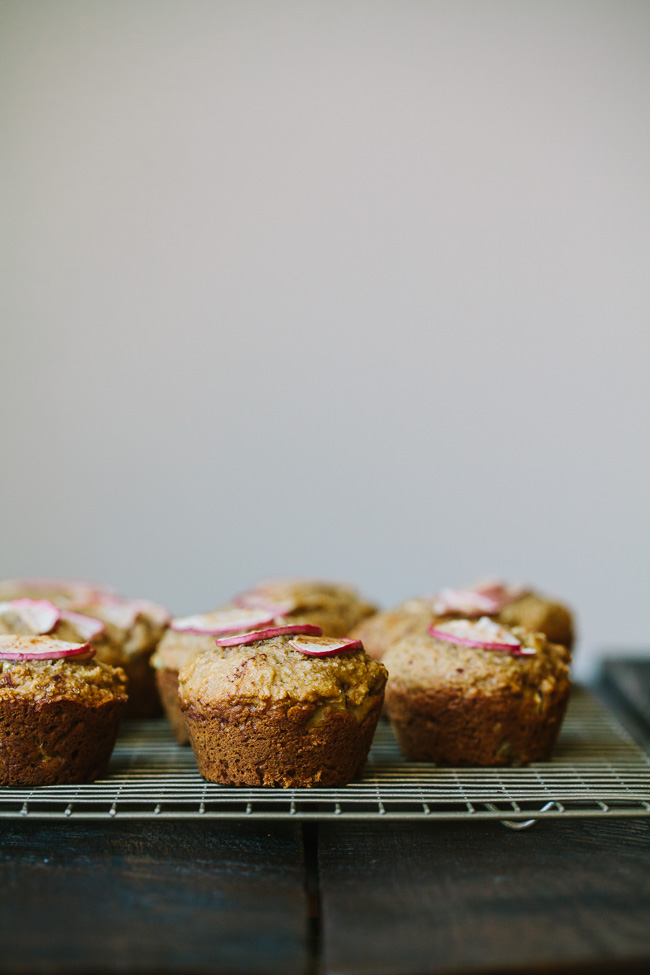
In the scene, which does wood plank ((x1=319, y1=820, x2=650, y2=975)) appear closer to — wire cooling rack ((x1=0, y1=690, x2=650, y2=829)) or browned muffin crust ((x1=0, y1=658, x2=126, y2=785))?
wire cooling rack ((x1=0, y1=690, x2=650, y2=829))

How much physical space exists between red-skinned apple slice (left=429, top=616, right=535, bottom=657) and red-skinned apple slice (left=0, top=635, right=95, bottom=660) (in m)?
1.38

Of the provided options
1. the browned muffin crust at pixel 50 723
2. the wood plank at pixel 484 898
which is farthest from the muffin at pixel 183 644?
the wood plank at pixel 484 898

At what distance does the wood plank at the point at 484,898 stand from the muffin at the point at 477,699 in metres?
0.44

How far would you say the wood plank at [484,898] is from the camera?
1835 mm

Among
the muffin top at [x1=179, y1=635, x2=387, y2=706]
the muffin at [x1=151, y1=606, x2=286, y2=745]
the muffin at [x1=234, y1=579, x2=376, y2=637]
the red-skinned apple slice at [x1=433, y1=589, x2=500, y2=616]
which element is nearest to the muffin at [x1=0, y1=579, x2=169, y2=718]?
the muffin at [x1=151, y1=606, x2=286, y2=745]

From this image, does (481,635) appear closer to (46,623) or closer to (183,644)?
(183,644)

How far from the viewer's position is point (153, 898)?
2.08 metres

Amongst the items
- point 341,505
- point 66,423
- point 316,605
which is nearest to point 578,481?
point 341,505

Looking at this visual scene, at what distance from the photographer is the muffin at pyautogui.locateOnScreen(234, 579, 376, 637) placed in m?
3.78

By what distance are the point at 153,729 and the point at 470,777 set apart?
60.1 inches

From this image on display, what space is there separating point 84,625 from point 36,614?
9.1 inches

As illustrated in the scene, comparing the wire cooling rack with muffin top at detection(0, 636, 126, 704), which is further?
muffin top at detection(0, 636, 126, 704)

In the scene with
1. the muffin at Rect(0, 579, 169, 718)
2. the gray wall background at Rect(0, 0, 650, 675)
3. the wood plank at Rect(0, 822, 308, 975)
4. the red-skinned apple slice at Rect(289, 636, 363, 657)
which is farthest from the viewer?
the gray wall background at Rect(0, 0, 650, 675)

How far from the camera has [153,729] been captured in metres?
3.63
